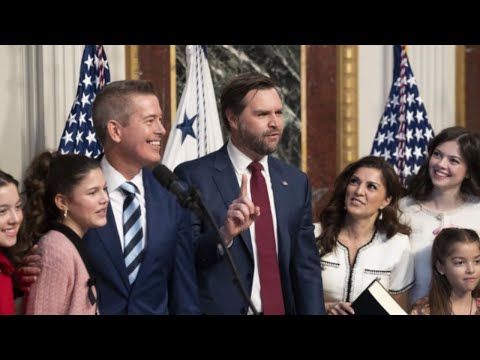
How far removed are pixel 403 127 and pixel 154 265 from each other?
9.95 ft

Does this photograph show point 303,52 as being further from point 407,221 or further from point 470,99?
point 407,221

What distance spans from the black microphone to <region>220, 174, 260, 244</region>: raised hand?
58 centimetres

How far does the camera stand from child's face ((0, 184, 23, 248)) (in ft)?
14.6

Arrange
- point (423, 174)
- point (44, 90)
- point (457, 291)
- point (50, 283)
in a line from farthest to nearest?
1. point (44, 90)
2. point (423, 174)
3. point (457, 291)
4. point (50, 283)

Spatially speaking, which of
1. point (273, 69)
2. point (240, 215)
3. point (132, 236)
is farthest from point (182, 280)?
point (273, 69)

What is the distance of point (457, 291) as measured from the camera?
5.72m

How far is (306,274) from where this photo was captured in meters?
5.34

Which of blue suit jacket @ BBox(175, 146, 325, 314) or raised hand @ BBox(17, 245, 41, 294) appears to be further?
blue suit jacket @ BBox(175, 146, 325, 314)

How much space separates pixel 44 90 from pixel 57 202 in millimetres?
2279

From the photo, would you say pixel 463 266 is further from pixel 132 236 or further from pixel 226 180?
pixel 132 236

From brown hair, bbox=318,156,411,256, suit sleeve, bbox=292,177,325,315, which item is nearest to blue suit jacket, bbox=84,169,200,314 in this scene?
suit sleeve, bbox=292,177,325,315

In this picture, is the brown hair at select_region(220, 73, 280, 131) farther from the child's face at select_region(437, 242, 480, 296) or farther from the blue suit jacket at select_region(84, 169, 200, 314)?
the child's face at select_region(437, 242, 480, 296)
